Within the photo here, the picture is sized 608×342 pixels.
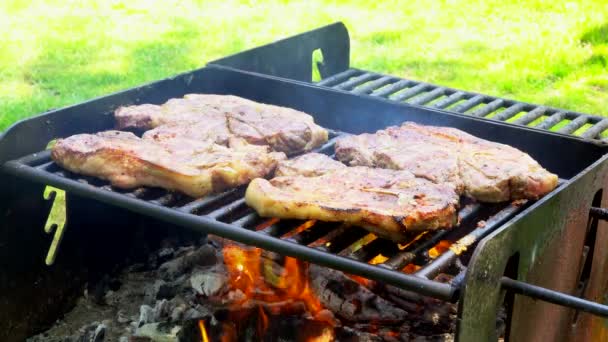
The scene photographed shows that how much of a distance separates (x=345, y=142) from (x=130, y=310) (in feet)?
4.98

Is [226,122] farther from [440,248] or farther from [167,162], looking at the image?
[440,248]

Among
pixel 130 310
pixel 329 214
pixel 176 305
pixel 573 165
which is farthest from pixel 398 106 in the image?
pixel 130 310

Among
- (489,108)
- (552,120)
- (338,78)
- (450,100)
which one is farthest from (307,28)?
(552,120)

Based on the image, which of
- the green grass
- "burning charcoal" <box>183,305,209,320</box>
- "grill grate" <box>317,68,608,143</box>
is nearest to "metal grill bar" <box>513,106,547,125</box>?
"grill grate" <box>317,68,608,143</box>

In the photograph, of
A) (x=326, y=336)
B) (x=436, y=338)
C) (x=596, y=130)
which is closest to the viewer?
(x=436, y=338)

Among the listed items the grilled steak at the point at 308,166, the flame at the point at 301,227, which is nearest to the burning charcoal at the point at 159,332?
the grilled steak at the point at 308,166

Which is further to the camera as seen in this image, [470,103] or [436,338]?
[470,103]

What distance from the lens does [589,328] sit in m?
3.54

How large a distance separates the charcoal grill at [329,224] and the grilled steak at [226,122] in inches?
5.7

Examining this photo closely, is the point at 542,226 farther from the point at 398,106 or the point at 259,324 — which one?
the point at 259,324

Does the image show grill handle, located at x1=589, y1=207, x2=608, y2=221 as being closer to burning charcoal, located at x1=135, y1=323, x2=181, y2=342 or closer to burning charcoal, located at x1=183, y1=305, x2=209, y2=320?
burning charcoal, located at x1=183, y1=305, x2=209, y2=320

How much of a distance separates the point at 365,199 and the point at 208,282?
136 centimetres

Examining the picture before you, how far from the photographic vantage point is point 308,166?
311 cm

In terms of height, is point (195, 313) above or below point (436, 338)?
below
